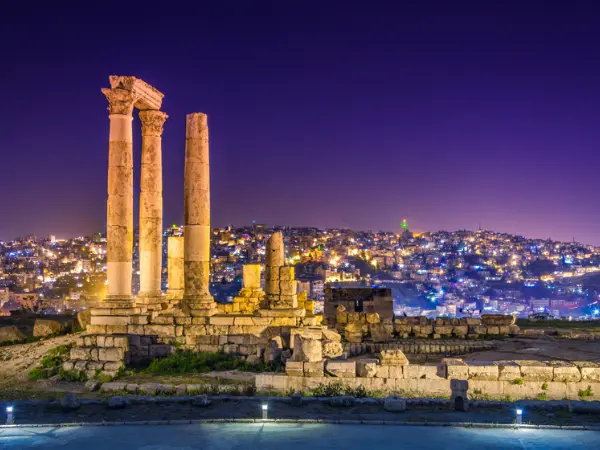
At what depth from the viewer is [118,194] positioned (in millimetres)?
22594

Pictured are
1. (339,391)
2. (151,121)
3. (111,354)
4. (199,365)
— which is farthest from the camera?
(151,121)

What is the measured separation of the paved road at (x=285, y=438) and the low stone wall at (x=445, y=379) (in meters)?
3.89

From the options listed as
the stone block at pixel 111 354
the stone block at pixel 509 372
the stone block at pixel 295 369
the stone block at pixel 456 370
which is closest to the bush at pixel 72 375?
the stone block at pixel 111 354

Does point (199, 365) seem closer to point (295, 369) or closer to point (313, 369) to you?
point (295, 369)

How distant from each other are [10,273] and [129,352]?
9414 centimetres

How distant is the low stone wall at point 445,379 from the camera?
15305mm

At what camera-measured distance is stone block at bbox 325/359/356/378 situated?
50.7 feet

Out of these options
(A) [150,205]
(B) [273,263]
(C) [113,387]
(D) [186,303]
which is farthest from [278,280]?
(C) [113,387]

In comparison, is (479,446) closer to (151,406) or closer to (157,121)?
(151,406)

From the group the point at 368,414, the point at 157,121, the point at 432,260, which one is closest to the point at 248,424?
the point at 368,414

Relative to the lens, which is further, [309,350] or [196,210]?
[196,210]

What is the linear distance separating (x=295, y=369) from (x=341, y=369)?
1051 millimetres

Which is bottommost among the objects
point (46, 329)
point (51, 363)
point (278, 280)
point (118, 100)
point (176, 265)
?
point (51, 363)

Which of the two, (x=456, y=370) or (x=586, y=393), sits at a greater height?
(x=456, y=370)
